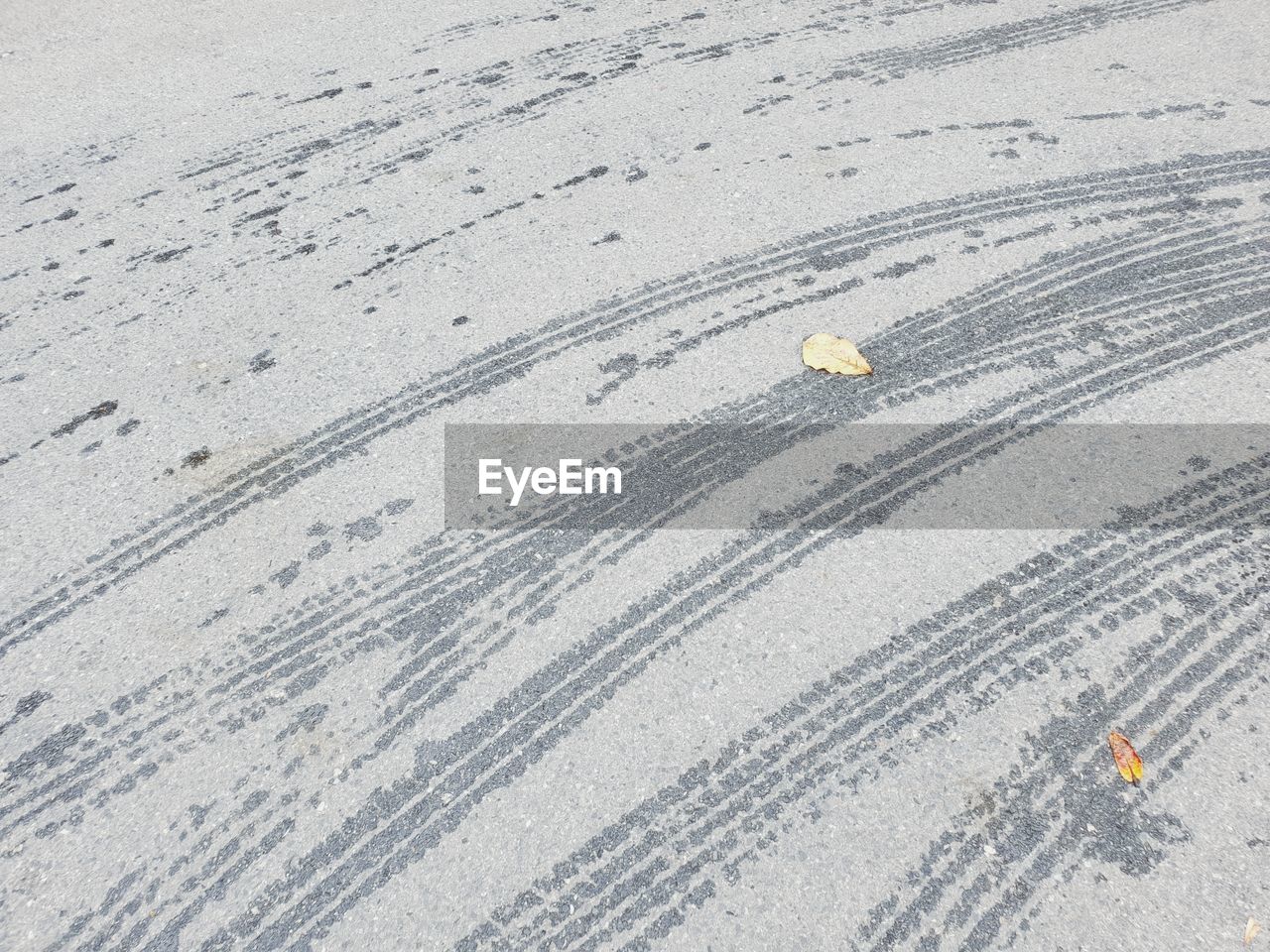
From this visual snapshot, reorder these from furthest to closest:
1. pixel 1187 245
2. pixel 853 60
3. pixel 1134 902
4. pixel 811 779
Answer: pixel 853 60
pixel 1187 245
pixel 811 779
pixel 1134 902

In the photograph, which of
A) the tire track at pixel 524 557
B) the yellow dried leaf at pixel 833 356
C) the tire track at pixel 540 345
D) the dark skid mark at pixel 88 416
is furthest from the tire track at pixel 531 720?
the dark skid mark at pixel 88 416

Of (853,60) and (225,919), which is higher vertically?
(853,60)

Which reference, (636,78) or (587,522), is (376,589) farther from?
(636,78)

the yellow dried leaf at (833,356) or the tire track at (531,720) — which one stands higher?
the yellow dried leaf at (833,356)

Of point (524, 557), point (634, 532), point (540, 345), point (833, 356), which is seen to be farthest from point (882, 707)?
point (540, 345)

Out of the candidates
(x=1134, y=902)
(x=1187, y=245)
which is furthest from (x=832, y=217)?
(x=1134, y=902)

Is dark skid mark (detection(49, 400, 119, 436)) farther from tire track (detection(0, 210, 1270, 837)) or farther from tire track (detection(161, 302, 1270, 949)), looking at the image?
tire track (detection(161, 302, 1270, 949))

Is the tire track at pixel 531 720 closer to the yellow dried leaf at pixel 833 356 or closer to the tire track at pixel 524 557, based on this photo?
the tire track at pixel 524 557
